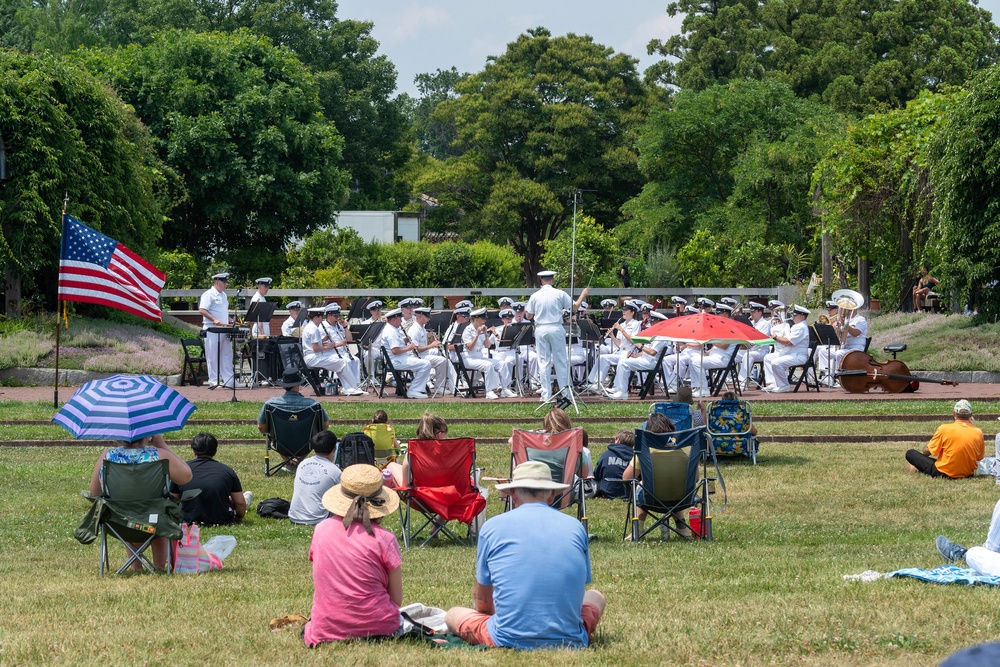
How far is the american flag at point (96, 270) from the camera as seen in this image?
1839 cm

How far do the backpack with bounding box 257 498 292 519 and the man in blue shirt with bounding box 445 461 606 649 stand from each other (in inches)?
222

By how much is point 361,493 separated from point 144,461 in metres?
2.82

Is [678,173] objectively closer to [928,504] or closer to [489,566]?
[928,504]

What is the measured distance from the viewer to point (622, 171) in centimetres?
6322

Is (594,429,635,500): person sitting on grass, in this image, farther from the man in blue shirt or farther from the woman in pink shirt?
the man in blue shirt

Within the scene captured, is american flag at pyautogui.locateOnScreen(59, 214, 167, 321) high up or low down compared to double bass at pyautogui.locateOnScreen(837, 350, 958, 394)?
up

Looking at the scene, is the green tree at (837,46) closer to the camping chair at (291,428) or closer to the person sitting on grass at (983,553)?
the camping chair at (291,428)

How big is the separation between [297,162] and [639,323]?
2769cm

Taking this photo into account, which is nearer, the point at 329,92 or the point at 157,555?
the point at 157,555

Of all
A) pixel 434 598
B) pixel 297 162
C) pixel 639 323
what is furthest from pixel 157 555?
pixel 297 162

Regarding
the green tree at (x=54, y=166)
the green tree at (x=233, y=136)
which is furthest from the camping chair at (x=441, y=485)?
the green tree at (x=233, y=136)

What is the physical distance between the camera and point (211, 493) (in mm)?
11156

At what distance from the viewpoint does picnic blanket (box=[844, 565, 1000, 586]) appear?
803 centimetres

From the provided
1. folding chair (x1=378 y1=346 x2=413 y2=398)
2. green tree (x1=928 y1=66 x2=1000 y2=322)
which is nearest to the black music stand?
folding chair (x1=378 y1=346 x2=413 y2=398)
